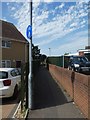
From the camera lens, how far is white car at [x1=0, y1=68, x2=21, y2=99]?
1214cm

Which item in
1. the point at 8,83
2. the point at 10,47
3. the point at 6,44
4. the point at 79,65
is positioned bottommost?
the point at 8,83

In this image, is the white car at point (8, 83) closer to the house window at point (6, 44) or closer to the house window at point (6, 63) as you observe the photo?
the house window at point (6, 63)

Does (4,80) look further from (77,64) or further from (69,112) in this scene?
(77,64)

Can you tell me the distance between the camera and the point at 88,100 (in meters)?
8.00

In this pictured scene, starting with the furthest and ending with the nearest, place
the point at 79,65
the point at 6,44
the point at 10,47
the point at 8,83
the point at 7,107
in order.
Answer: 1. the point at 10,47
2. the point at 6,44
3. the point at 79,65
4. the point at 8,83
5. the point at 7,107

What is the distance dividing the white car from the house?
24346 mm

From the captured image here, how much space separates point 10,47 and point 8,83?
28478 millimetres

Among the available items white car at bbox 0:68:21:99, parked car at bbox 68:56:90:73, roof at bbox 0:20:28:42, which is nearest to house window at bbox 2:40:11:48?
roof at bbox 0:20:28:42

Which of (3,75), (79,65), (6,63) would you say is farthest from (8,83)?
(6,63)

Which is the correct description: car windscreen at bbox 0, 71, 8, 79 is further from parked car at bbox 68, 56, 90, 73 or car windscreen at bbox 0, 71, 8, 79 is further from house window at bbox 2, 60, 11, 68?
house window at bbox 2, 60, 11, 68

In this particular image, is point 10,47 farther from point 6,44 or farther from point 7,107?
point 7,107

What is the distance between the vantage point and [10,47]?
40.5m

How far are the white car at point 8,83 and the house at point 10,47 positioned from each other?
24.3 meters

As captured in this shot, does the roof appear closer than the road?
No
